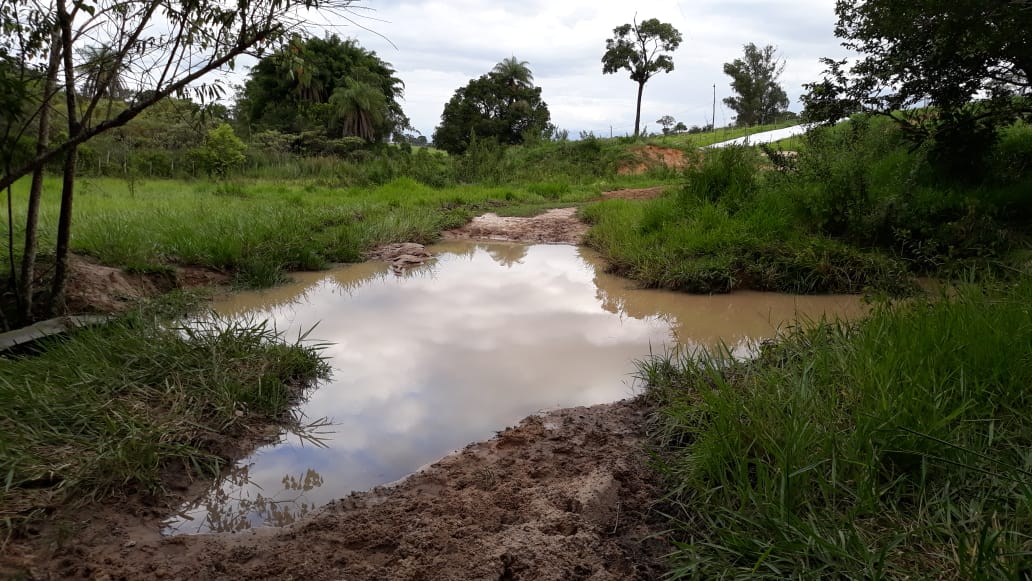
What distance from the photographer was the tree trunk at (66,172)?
3314mm

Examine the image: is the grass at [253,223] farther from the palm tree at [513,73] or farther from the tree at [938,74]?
the palm tree at [513,73]

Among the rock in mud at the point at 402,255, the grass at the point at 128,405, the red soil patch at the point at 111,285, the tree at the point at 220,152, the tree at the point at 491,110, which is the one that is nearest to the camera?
the grass at the point at 128,405

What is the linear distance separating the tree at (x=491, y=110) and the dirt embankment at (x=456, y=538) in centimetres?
3476

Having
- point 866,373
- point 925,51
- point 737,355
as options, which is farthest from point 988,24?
point 866,373

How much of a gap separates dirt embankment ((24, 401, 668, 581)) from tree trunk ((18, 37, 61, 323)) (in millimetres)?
2420

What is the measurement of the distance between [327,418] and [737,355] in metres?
2.65

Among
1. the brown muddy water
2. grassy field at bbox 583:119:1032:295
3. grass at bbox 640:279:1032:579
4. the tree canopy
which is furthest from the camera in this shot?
the tree canopy

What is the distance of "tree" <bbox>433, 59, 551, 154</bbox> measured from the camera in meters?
36.2

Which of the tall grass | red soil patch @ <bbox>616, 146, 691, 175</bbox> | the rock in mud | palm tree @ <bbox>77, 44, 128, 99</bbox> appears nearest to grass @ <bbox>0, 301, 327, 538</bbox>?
palm tree @ <bbox>77, 44, 128, 99</bbox>

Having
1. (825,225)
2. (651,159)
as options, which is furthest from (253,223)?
(651,159)

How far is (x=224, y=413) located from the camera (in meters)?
2.88

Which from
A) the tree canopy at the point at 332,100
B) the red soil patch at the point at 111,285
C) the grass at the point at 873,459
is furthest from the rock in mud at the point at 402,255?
the tree canopy at the point at 332,100

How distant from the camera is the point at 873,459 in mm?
1822

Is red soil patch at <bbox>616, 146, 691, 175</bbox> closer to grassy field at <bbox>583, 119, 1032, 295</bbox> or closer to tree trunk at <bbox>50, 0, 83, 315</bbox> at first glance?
grassy field at <bbox>583, 119, 1032, 295</bbox>
